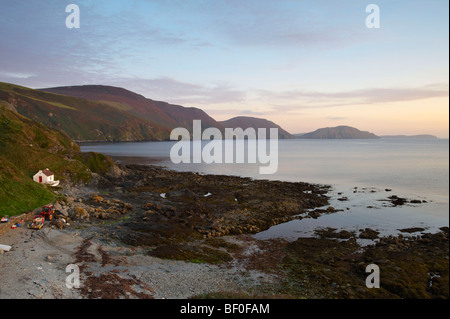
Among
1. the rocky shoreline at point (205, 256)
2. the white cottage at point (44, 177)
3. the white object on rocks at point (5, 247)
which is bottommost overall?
the rocky shoreline at point (205, 256)

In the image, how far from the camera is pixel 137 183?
56.7m

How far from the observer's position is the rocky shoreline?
18.0 m

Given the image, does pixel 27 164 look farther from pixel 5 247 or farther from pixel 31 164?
pixel 5 247

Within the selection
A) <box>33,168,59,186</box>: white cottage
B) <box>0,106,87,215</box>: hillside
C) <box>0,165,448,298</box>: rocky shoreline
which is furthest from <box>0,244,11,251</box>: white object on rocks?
<box>33,168,59,186</box>: white cottage

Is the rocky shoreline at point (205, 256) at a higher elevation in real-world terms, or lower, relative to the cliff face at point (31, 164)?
lower

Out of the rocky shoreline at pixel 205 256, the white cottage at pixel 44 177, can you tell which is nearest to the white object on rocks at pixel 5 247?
the rocky shoreline at pixel 205 256

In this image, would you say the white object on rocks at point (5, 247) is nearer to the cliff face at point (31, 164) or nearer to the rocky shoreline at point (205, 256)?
the rocky shoreline at point (205, 256)

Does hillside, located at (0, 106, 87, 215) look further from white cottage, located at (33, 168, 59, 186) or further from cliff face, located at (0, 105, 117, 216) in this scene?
white cottage, located at (33, 168, 59, 186)

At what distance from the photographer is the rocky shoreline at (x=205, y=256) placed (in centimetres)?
1800

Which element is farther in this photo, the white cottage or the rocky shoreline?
the white cottage

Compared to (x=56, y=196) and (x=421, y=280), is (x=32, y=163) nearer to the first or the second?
(x=56, y=196)

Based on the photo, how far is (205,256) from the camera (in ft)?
79.6

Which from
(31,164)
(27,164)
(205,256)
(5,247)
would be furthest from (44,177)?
(205,256)
